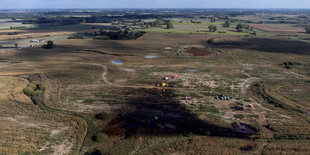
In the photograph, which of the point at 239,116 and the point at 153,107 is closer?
the point at 239,116

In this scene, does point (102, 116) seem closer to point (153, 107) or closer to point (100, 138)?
point (100, 138)

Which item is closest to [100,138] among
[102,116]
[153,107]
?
[102,116]

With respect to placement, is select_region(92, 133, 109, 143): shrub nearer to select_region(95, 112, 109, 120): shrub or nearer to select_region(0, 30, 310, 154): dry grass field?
select_region(0, 30, 310, 154): dry grass field

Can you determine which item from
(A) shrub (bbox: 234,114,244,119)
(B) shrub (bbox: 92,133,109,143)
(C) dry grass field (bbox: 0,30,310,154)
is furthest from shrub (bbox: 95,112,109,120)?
(A) shrub (bbox: 234,114,244,119)

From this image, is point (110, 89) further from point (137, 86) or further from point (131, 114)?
point (131, 114)

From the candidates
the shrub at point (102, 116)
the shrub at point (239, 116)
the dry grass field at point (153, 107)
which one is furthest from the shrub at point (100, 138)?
the shrub at point (239, 116)

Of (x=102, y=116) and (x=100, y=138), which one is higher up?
(x=102, y=116)

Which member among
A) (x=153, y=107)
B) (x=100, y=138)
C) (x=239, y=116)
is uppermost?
(x=153, y=107)

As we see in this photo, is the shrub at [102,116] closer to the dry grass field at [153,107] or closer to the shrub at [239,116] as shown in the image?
the dry grass field at [153,107]
